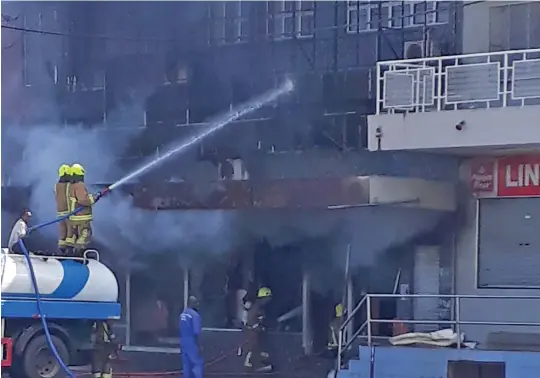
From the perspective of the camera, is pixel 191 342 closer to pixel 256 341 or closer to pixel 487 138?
pixel 256 341

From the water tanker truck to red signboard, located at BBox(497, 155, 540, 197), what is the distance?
5.44 m

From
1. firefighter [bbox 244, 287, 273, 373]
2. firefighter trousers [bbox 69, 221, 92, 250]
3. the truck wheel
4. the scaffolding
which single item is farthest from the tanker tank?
the scaffolding

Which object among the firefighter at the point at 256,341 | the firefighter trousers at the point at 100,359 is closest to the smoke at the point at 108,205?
the firefighter at the point at 256,341

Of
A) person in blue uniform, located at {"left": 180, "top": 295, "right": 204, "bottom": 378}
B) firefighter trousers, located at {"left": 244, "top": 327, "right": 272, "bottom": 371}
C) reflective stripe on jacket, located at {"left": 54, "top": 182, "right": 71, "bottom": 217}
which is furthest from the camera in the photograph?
firefighter trousers, located at {"left": 244, "top": 327, "right": 272, "bottom": 371}

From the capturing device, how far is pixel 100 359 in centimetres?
1363

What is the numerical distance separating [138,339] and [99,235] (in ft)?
6.55

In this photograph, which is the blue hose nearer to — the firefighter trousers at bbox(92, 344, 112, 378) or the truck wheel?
the truck wheel

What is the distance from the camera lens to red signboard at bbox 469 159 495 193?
47.6 feet

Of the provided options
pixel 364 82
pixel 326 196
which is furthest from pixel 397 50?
pixel 326 196

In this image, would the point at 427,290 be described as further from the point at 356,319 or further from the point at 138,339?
the point at 138,339

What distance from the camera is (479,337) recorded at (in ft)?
47.5

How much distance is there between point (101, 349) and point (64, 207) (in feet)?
6.34

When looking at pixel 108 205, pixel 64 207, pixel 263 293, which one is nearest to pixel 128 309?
pixel 108 205

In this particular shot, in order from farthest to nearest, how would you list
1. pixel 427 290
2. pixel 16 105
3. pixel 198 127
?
pixel 16 105, pixel 198 127, pixel 427 290
